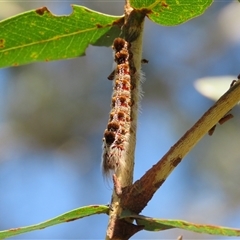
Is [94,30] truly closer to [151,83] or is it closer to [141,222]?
[141,222]

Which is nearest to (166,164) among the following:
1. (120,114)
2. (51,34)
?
(120,114)

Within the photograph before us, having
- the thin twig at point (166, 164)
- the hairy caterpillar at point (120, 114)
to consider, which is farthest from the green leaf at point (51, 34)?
the thin twig at point (166, 164)

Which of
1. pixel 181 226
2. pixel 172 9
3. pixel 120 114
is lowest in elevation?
pixel 181 226

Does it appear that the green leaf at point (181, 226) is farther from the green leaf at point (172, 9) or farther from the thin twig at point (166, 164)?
the green leaf at point (172, 9)

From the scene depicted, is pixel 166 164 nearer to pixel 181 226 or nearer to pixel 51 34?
pixel 181 226

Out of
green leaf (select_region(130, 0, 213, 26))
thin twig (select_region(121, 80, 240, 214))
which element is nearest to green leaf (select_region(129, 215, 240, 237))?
thin twig (select_region(121, 80, 240, 214))

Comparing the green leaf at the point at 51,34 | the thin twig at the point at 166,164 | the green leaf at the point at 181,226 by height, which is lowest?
the green leaf at the point at 181,226
